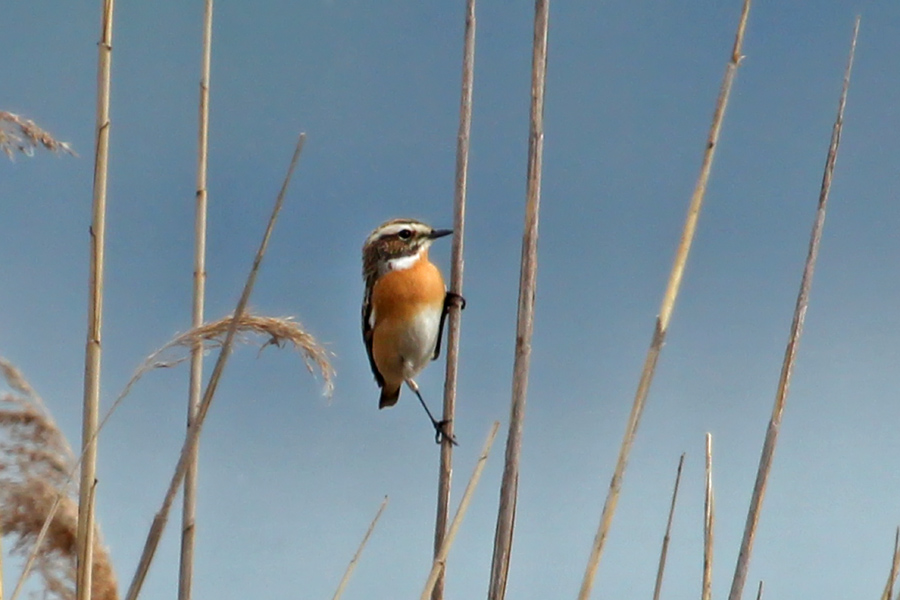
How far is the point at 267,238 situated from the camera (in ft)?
5.91

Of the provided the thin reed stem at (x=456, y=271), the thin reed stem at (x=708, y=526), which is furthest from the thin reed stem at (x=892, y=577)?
the thin reed stem at (x=456, y=271)

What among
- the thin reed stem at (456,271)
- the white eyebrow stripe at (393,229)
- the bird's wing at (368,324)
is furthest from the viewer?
the bird's wing at (368,324)

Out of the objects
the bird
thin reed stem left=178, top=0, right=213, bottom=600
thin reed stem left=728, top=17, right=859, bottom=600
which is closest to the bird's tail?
the bird

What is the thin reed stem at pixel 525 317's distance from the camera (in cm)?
216

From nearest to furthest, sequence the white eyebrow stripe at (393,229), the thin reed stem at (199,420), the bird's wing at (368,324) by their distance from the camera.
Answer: the thin reed stem at (199,420) → the white eyebrow stripe at (393,229) → the bird's wing at (368,324)

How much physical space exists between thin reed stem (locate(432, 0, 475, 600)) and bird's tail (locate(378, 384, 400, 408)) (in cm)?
154

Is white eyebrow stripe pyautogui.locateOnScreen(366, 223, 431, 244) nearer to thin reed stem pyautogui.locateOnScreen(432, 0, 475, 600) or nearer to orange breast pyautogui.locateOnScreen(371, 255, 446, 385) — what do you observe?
orange breast pyautogui.locateOnScreen(371, 255, 446, 385)

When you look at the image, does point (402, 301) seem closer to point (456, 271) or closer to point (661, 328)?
point (456, 271)

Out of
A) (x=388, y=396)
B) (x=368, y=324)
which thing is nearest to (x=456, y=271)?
(x=368, y=324)

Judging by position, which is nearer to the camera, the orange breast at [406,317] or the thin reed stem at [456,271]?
the thin reed stem at [456,271]

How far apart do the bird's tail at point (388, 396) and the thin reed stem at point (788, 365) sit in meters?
1.85

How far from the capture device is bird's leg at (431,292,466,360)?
2465 mm

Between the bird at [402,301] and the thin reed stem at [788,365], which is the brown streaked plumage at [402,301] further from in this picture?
the thin reed stem at [788,365]

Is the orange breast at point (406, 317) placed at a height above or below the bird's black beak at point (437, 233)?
below
